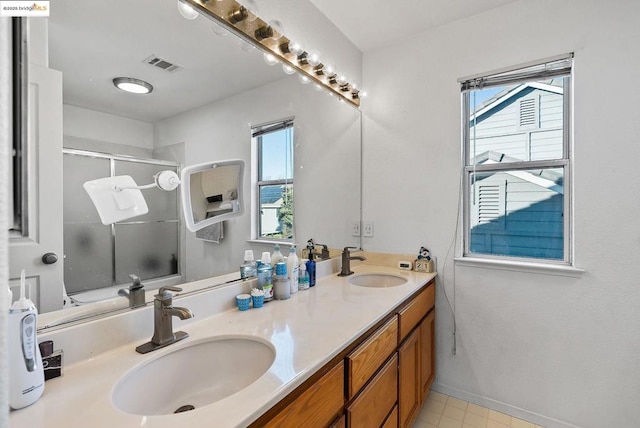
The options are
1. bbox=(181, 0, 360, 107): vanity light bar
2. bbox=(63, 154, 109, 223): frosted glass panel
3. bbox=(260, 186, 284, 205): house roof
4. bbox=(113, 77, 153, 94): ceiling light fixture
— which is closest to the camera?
bbox=(63, 154, 109, 223): frosted glass panel

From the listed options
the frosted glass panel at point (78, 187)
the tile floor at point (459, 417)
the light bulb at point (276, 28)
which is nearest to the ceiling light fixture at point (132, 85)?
the frosted glass panel at point (78, 187)

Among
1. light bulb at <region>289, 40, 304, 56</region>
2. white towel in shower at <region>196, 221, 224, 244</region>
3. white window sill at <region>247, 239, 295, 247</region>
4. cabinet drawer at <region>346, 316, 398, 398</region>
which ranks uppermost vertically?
light bulb at <region>289, 40, 304, 56</region>

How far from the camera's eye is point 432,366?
2.01 metres

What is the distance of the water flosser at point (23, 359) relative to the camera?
0.66 meters

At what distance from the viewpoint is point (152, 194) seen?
110 centimetres

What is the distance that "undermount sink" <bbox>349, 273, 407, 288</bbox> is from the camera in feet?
6.62

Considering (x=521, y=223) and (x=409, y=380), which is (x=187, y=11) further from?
(x=521, y=223)

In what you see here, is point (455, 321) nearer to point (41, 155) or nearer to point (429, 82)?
point (429, 82)

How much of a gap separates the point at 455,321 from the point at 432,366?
1.09 ft

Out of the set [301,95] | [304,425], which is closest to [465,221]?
[301,95]

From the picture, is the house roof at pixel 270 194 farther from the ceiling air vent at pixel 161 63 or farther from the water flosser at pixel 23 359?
the water flosser at pixel 23 359

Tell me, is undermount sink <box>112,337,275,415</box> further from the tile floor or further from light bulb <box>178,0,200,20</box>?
the tile floor

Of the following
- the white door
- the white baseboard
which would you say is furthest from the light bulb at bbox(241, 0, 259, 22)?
the white baseboard

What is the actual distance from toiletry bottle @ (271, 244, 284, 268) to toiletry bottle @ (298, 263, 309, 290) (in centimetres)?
14
